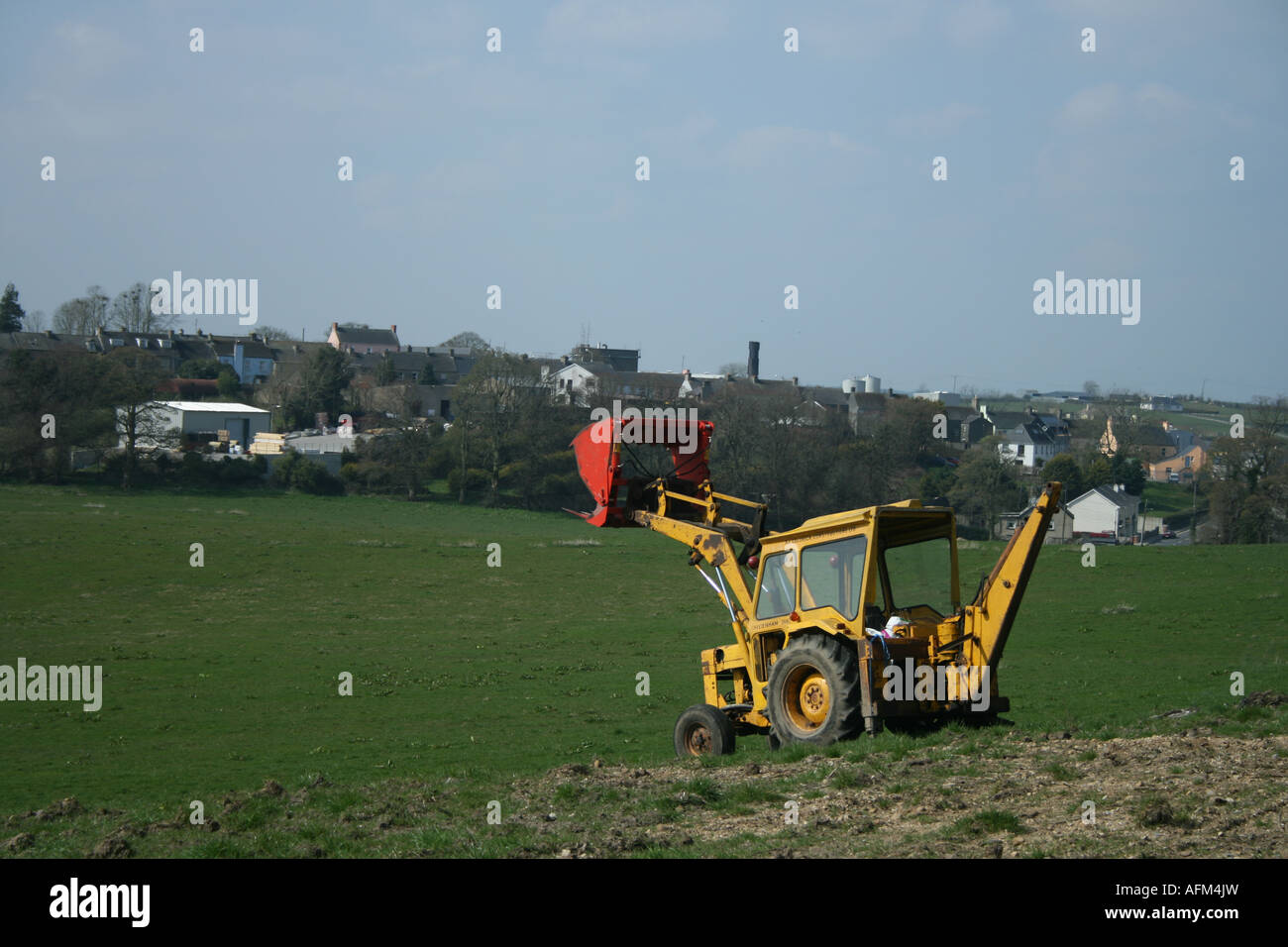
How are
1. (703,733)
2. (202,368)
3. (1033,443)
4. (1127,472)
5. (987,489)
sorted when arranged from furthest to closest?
(202,368)
(1033,443)
(1127,472)
(987,489)
(703,733)

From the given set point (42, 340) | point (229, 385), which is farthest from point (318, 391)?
point (42, 340)

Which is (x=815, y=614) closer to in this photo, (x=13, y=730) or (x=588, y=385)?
(x=13, y=730)

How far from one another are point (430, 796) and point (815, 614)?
4827mm

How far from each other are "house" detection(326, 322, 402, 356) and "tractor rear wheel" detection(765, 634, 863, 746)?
145 meters

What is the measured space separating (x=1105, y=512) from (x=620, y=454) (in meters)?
57.1

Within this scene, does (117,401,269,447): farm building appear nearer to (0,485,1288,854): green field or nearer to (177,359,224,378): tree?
(0,485,1288,854): green field

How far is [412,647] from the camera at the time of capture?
31.6 m

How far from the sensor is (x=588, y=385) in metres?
96.1

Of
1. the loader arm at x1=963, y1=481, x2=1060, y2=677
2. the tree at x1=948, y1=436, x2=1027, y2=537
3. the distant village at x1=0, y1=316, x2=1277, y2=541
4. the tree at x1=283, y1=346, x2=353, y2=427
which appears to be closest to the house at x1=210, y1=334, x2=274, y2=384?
the distant village at x1=0, y1=316, x2=1277, y2=541

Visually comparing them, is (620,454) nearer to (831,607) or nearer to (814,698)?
(831,607)

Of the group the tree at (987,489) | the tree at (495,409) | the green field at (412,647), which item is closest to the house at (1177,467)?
the tree at (987,489)

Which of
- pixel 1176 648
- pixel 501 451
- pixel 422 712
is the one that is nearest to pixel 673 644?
pixel 422 712

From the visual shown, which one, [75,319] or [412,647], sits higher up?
[75,319]

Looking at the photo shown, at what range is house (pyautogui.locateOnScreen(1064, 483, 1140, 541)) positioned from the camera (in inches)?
2509
